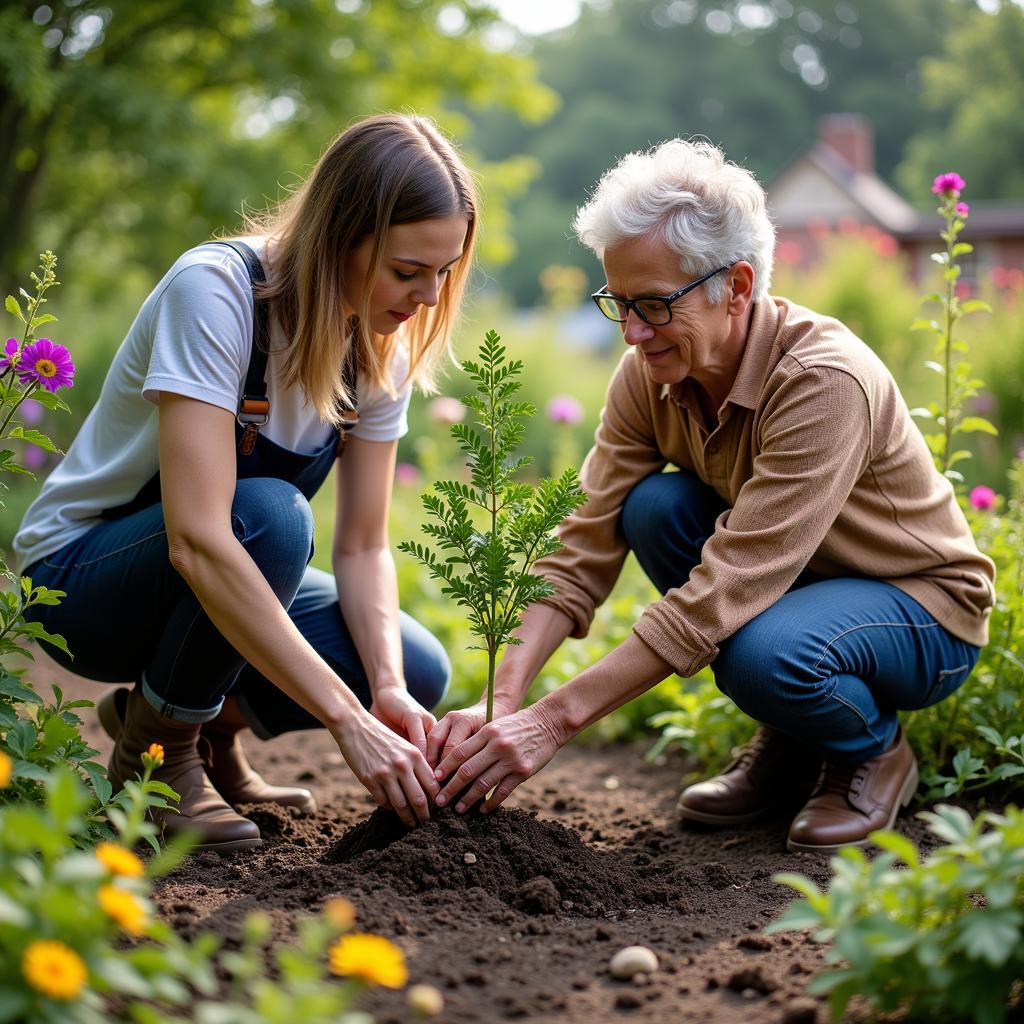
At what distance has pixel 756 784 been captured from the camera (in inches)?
114

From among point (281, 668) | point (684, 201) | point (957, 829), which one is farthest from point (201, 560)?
point (957, 829)

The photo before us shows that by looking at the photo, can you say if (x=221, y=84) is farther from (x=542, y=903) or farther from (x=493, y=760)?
(x=542, y=903)

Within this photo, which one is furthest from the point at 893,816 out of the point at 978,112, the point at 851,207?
the point at 978,112

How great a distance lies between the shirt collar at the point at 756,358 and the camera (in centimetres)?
251

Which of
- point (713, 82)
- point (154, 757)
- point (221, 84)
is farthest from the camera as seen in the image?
point (713, 82)

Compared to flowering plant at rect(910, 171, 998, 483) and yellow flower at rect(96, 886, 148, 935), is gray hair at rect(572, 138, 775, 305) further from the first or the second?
yellow flower at rect(96, 886, 148, 935)

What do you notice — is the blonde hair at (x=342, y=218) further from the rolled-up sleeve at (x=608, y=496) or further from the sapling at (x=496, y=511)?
the rolled-up sleeve at (x=608, y=496)

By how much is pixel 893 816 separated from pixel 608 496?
100cm

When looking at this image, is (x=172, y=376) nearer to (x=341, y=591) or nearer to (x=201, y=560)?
(x=201, y=560)

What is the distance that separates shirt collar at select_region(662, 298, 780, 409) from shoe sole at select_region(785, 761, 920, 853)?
989 mm

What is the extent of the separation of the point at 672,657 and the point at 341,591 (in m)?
0.89

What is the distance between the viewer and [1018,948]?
4.75 ft

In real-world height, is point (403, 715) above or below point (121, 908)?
below

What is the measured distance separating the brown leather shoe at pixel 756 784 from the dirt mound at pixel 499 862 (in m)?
0.47
